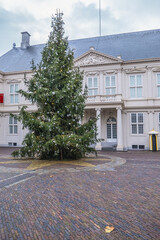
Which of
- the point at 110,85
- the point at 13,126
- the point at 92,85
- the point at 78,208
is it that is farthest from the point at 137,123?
the point at 78,208

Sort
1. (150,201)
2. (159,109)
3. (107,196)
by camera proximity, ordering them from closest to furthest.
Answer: (150,201), (107,196), (159,109)

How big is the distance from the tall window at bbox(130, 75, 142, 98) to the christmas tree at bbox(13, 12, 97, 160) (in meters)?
9.97

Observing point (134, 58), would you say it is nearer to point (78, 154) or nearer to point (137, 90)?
point (137, 90)

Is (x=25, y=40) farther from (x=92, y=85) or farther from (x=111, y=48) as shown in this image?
(x=92, y=85)

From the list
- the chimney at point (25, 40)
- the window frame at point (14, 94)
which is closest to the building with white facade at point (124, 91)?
the window frame at point (14, 94)

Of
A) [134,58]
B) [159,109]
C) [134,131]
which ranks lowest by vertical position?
[134,131]

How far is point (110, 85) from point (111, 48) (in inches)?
229

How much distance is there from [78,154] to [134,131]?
10071 millimetres

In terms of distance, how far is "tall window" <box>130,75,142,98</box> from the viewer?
19.1 metres

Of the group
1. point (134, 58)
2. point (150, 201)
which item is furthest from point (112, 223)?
point (134, 58)

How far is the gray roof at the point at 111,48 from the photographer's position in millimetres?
20266

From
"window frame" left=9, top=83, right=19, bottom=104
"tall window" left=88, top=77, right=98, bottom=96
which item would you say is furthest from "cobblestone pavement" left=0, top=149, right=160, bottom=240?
"window frame" left=9, top=83, right=19, bottom=104

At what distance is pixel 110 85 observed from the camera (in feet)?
63.7

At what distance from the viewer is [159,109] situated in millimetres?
18359
